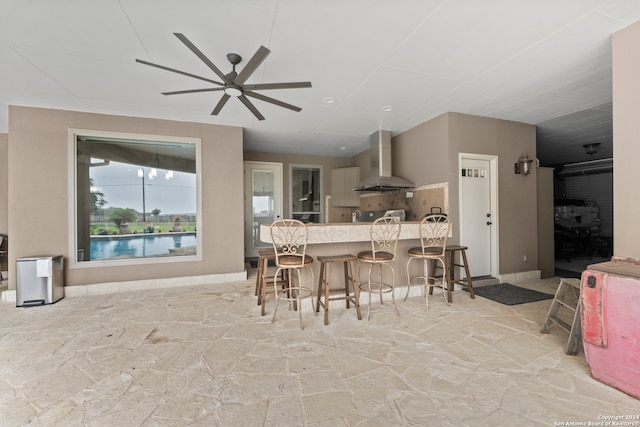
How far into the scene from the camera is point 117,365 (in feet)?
6.51

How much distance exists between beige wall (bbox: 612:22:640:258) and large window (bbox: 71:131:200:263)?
5.07 m

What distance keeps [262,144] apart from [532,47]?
15.5 feet

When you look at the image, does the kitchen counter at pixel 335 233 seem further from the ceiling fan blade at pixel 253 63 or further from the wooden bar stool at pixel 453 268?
the ceiling fan blade at pixel 253 63

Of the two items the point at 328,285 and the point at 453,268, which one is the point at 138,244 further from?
the point at 453,268

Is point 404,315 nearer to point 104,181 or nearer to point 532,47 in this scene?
point 532,47

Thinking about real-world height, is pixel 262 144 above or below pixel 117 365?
above

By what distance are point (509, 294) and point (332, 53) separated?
12.8 ft

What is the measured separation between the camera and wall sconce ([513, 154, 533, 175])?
423 centimetres

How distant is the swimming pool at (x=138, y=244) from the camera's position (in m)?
3.97

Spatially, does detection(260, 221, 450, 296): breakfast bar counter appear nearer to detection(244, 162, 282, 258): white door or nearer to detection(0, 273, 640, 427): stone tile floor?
detection(0, 273, 640, 427): stone tile floor

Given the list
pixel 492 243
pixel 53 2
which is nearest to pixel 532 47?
pixel 492 243

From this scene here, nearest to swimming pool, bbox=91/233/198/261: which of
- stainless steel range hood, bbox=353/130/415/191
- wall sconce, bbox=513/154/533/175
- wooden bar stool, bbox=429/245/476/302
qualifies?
stainless steel range hood, bbox=353/130/415/191

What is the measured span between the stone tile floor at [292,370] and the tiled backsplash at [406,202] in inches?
67.9

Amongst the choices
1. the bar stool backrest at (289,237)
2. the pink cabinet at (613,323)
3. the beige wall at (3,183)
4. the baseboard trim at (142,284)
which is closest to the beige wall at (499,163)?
the pink cabinet at (613,323)
